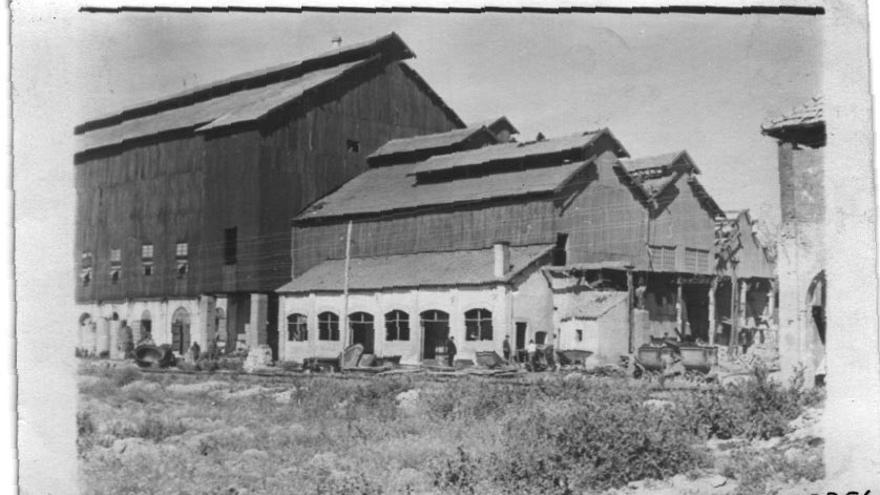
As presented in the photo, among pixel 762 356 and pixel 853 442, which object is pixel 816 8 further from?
pixel 853 442

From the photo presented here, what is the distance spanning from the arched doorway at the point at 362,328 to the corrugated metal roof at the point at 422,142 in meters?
2.95

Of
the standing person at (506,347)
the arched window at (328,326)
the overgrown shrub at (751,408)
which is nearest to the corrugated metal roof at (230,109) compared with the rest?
the arched window at (328,326)

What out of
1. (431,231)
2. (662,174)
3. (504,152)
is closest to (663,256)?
(662,174)

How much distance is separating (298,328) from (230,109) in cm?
395

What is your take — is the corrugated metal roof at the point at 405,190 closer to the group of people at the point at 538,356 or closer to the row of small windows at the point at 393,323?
the row of small windows at the point at 393,323

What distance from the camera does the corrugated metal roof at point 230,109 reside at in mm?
14641

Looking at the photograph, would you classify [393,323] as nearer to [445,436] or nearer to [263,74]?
[263,74]

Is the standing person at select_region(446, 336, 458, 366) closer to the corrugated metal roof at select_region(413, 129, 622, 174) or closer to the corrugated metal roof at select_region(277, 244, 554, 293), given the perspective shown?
the corrugated metal roof at select_region(277, 244, 554, 293)

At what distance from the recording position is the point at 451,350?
650 inches

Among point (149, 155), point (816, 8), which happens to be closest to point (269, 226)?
point (149, 155)

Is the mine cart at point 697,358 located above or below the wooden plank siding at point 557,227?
below

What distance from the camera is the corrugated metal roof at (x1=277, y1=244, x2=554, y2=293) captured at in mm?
16047

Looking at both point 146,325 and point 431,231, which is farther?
point 431,231

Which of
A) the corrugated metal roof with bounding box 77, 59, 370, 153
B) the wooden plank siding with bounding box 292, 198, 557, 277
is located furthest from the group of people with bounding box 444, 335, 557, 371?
the corrugated metal roof with bounding box 77, 59, 370, 153
